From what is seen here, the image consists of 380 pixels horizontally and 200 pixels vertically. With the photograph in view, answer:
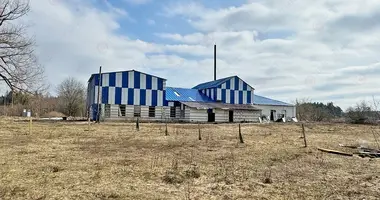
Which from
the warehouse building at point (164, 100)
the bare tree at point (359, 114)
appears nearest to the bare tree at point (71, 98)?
the warehouse building at point (164, 100)

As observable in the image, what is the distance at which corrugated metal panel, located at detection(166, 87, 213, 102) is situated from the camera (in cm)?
4187

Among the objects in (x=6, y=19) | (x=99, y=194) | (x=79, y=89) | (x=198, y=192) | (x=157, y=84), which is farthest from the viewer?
(x=79, y=89)

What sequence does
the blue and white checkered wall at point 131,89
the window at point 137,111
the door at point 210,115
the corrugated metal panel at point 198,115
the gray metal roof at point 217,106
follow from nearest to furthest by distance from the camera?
the blue and white checkered wall at point 131,89 < the window at point 137,111 < the corrugated metal panel at point 198,115 < the gray metal roof at point 217,106 < the door at point 210,115

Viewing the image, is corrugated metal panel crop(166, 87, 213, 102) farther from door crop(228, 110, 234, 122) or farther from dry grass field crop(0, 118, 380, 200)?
dry grass field crop(0, 118, 380, 200)

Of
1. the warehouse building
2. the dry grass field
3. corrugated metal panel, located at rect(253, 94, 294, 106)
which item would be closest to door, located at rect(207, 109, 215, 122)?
the warehouse building

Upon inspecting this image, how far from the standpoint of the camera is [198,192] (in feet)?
20.7

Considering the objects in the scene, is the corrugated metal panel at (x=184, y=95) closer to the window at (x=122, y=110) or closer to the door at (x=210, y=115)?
the door at (x=210, y=115)

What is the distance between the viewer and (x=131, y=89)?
124ft

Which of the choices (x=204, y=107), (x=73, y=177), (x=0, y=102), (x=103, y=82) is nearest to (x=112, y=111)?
(x=103, y=82)

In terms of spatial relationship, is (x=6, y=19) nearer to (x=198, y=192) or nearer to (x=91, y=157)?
(x=91, y=157)

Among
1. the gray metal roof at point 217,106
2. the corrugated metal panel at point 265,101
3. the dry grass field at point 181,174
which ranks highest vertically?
the corrugated metal panel at point 265,101

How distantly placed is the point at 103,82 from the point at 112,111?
11.0 ft

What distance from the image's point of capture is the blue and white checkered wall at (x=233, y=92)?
145 feet

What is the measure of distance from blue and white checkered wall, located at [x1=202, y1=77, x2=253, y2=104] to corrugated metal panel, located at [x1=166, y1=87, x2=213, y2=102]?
3.90ft
